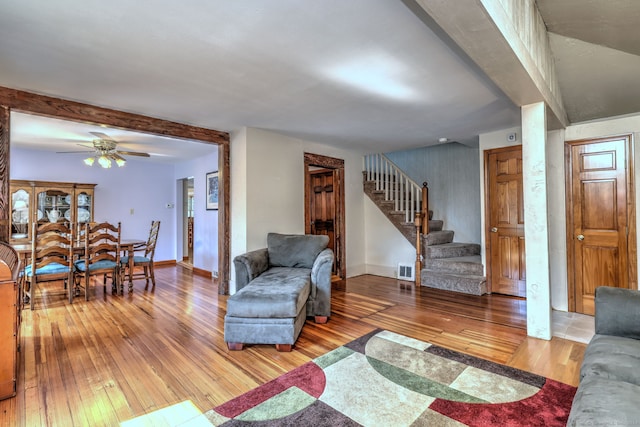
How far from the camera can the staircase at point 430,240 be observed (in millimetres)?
4469

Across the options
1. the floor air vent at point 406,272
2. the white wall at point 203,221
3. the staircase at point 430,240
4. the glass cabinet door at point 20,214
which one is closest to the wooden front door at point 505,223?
the staircase at point 430,240

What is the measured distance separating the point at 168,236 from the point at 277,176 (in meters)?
3.96

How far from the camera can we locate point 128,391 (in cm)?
196

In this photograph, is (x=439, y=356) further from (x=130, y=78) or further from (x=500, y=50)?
(x=130, y=78)

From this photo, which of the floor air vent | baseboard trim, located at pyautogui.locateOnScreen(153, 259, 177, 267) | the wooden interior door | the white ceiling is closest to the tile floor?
the floor air vent

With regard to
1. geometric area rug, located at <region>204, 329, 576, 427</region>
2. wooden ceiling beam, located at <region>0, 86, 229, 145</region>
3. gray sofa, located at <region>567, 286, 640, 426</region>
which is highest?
wooden ceiling beam, located at <region>0, 86, 229, 145</region>

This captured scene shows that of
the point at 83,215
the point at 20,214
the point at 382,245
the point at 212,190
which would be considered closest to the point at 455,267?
the point at 382,245

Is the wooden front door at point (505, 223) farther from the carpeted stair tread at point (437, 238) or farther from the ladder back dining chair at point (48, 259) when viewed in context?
the ladder back dining chair at point (48, 259)

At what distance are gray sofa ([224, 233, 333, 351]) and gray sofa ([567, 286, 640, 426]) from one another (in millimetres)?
1865

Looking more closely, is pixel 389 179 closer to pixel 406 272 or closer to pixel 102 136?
pixel 406 272

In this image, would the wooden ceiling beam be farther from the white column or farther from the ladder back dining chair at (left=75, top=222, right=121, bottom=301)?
the white column

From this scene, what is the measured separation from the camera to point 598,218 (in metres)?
3.29

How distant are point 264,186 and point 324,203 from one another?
1907 mm

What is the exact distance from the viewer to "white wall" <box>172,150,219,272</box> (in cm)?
561
